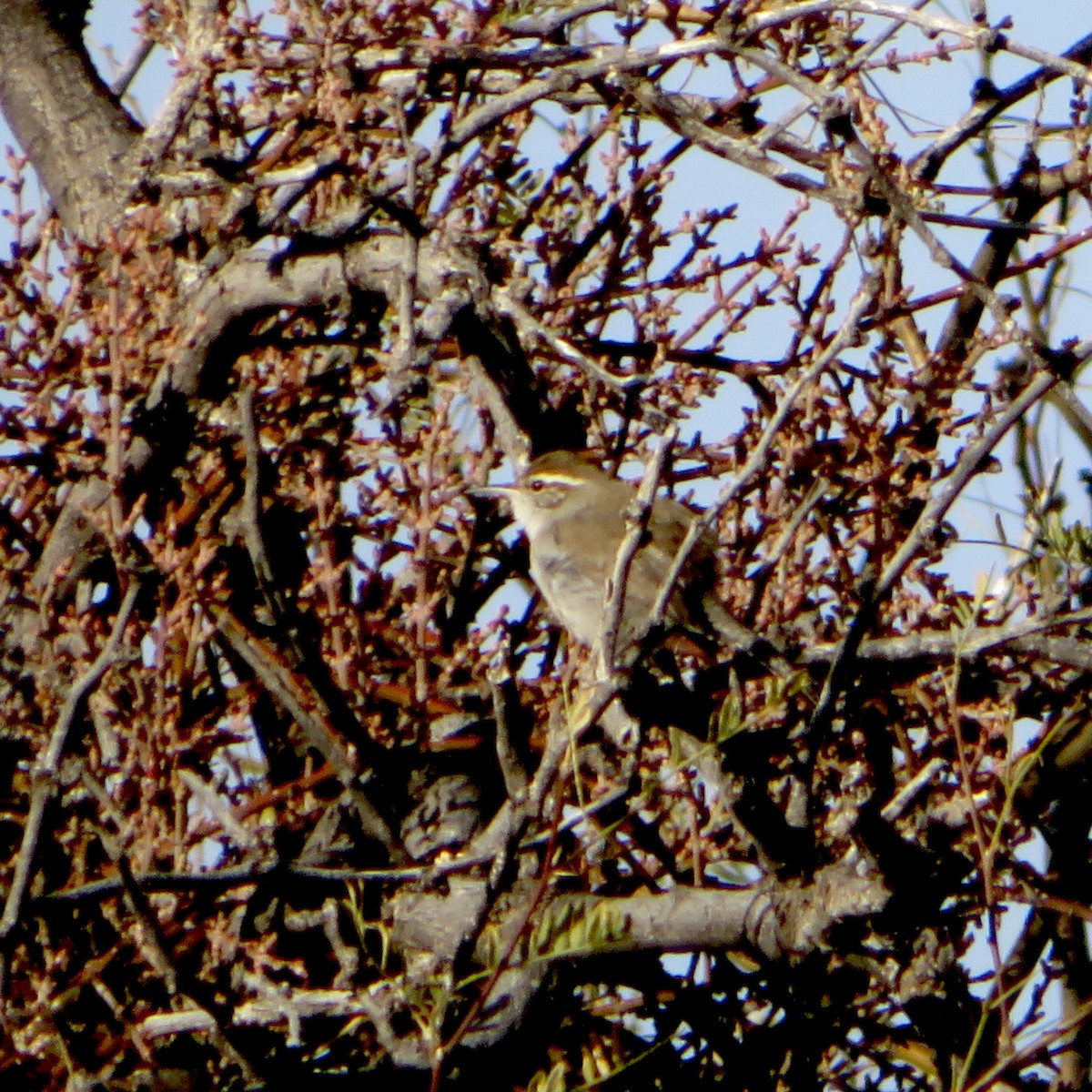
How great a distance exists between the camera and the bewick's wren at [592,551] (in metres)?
4.05

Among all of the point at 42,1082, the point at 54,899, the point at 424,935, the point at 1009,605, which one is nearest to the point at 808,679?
the point at 1009,605

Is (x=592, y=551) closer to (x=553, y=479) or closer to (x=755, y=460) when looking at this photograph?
(x=553, y=479)

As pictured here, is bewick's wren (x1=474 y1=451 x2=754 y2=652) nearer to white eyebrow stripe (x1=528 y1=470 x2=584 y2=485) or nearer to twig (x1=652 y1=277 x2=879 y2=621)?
white eyebrow stripe (x1=528 y1=470 x2=584 y2=485)

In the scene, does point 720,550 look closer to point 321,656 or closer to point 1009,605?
point 1009,605

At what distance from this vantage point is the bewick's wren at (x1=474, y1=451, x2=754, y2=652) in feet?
13.3

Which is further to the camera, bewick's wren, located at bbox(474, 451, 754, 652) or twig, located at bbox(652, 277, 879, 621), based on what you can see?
bewick's wren, located at bbox(474, 451, 754, 652)

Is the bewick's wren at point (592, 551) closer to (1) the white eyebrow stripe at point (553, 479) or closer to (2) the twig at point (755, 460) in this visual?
(1) the white eyebrow stripe at point (553, 479)

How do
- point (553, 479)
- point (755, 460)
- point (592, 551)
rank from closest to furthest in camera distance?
point (755, 460) < point (553, 479) < point (592, 551)

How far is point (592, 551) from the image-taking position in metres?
5.55

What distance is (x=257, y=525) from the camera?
359cm

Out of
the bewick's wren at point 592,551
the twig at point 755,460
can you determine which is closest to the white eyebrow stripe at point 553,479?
the bewick's wren at point 592,551

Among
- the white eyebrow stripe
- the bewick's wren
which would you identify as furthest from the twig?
Result: the white eyebrow stripe

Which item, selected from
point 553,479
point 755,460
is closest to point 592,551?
point 553,479

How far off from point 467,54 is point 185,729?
5.09 ft
